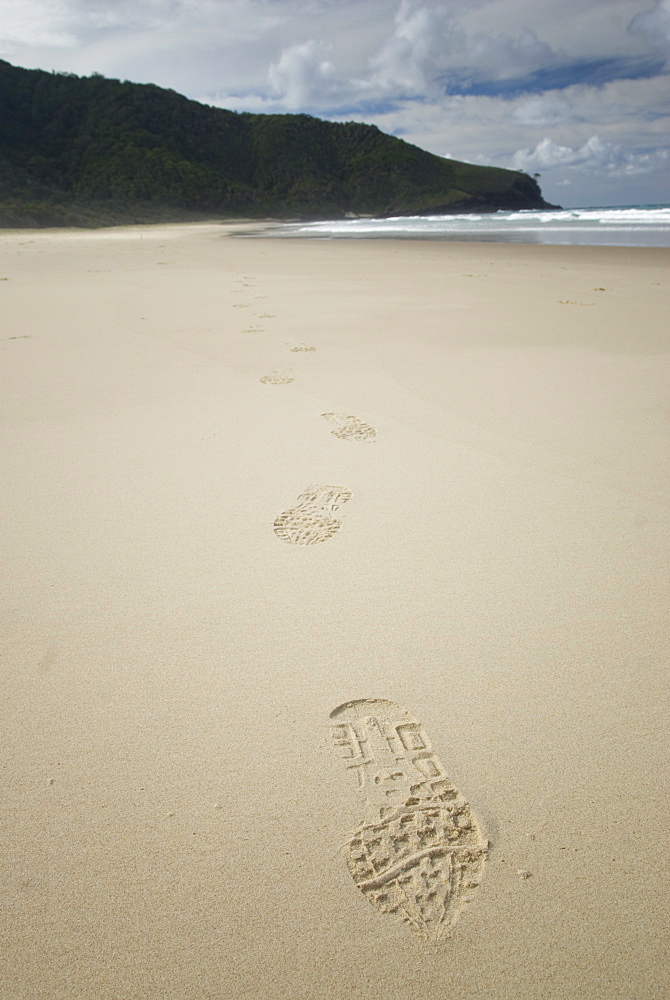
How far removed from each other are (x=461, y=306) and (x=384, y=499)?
3.57m

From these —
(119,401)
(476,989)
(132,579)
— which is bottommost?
(476,989)

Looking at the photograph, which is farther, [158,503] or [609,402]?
[609,402]

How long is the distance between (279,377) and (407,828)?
237cm

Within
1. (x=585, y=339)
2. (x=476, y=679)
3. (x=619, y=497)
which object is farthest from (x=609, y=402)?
(x=476, y=679)

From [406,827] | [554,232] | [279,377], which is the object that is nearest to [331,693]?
[406,827]

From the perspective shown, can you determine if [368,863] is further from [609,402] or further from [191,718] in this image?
[609,402]

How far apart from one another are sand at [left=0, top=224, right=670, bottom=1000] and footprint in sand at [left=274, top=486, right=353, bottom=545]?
0.01 m

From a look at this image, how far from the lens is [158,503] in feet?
5.71

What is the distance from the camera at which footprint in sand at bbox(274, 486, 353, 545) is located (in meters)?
1.58

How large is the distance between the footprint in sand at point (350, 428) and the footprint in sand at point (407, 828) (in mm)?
1303

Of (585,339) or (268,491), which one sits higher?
(585,339)

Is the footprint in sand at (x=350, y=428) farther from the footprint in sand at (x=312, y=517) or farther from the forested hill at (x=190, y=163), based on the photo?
the forested hill at (x=190, y=163)

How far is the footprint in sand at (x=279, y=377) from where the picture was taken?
283 centimetres

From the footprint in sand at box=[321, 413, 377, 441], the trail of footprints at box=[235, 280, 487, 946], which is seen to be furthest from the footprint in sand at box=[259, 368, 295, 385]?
the trail of footprints at box=[235, 280, 487, 946]
